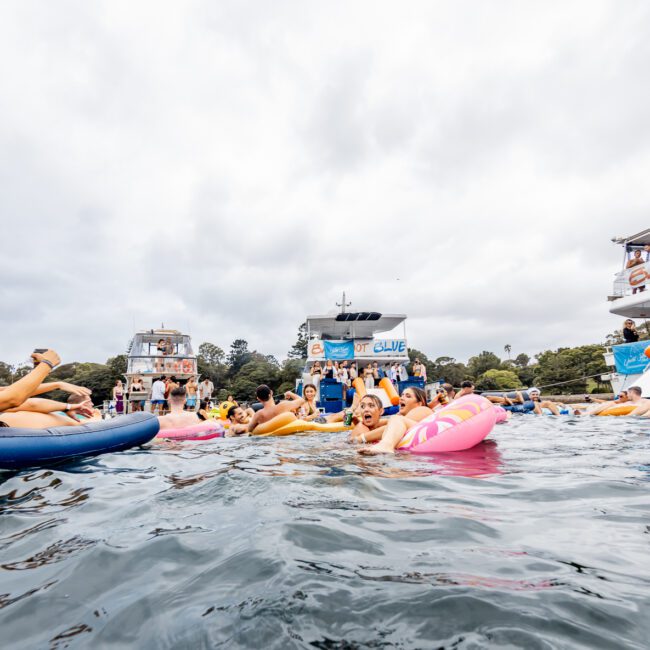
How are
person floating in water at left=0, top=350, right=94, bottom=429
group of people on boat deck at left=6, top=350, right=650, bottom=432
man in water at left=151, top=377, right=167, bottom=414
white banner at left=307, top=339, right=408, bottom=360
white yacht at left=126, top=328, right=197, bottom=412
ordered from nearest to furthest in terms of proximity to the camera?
person floating in water at left=0, top=350, right=94, bottom=429, group of people on boat deck at left=6, top=350, right=650, bottom=432, man in water at left=151, top=377, right=167, bottom=414, white yacht at left=126, top=328, right=197, bottom=412, white banner at left=307, top=339, right=408, bottom=360

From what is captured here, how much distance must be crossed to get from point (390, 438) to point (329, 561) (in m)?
3.49

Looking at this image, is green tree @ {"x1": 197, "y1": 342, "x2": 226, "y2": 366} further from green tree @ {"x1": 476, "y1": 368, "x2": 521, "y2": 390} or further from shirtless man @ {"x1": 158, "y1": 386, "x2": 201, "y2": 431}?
shirtless man @ {"x1": 158, "y1": 386, "x2": 201, "y2": 431}

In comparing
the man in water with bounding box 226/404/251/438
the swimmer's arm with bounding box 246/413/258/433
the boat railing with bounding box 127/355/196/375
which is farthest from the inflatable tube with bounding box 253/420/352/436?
the boat railing with bounding box 127/355/196/375

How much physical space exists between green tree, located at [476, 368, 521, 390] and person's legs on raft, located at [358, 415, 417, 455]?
44391 mm

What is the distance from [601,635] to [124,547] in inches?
81.0

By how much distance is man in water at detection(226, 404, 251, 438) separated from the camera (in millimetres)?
8675

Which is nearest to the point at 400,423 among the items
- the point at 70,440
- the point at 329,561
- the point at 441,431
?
the point at 441,431

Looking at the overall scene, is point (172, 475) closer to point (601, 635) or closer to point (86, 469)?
point (86, 469)

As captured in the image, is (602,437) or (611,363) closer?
(602,437)

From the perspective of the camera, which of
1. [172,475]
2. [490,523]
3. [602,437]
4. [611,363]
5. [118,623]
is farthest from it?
[611,363]

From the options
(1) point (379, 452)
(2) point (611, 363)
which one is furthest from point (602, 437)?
(2) point (611, 363)

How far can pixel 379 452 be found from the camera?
503 cm

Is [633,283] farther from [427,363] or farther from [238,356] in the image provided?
[238,356]

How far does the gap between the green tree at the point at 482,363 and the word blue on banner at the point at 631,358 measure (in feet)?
114
